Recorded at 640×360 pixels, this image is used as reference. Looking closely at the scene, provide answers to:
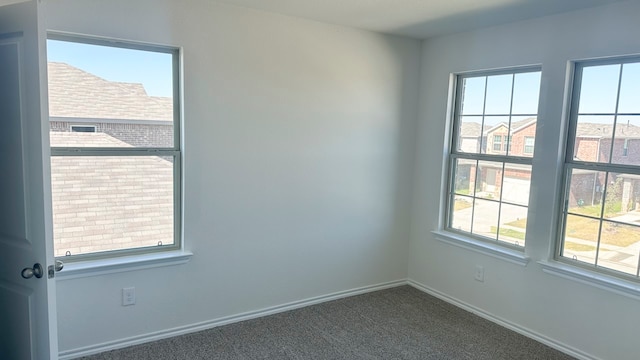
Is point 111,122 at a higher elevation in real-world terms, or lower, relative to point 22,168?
higher

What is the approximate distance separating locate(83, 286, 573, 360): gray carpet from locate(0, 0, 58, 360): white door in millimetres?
832

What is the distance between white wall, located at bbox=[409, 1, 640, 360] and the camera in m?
2.71

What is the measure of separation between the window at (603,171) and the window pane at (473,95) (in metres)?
0.77

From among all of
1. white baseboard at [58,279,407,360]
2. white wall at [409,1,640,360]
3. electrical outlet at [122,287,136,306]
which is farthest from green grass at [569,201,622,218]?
electrical outlet at [122,287,136,306]

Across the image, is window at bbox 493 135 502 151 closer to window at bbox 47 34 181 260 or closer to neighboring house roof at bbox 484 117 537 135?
neighboring house roof at bbox 484 117 537 135

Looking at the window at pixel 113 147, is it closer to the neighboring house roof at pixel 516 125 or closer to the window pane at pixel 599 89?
the neighboring house roof at pixel 516 125

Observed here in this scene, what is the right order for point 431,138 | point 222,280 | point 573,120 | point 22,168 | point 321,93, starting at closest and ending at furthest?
point 22,168 < point 573,120 < point 222,280 < point 321,93 < point 431,138

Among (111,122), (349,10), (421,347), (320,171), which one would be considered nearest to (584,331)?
(421,347)

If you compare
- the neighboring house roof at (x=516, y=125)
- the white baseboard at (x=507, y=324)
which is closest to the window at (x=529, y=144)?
the neighboring house roof at (x=516, y=125)

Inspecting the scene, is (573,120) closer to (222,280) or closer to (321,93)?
(321,93)

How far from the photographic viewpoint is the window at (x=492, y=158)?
10.7ft

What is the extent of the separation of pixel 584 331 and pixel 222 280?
260 centimetres

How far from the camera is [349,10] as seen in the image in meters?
3.00

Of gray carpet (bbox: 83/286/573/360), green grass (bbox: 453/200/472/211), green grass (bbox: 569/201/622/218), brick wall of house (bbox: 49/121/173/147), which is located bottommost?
gray carpet (bbox: 83/286/573/360)
